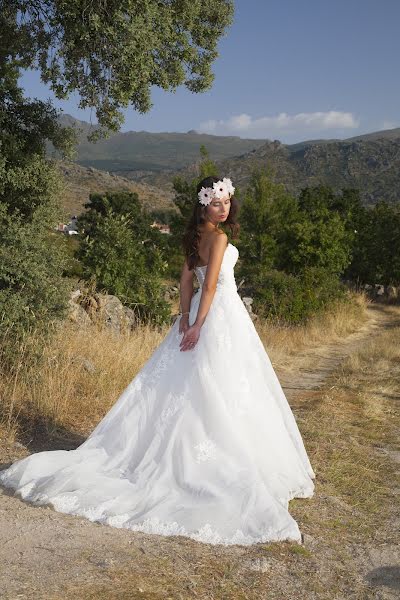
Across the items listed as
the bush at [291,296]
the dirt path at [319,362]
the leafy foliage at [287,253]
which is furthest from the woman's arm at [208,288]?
the leafy foliage at [287,253]

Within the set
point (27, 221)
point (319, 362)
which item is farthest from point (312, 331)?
point (27, 221)

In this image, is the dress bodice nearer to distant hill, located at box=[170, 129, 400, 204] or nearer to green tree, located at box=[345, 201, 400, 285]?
green tree, located at box=[345, 201, 400, 285]

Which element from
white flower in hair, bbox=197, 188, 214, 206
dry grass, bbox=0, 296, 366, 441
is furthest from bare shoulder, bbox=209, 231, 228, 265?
dry grass, bbox=0, 296, 366, 441

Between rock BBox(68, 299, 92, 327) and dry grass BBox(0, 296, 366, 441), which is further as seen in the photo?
rock BBox(68, 299, 92, 327)

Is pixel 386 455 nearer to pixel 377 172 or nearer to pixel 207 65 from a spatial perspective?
pixel 207 65

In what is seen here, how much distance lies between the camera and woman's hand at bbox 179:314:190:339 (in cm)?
512

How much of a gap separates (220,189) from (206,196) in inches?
4.8

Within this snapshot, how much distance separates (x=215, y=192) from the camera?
5.06 m

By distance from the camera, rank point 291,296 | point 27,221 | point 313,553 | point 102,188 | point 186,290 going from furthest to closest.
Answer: point 102,188 < point 291,296 < point 27,221 < point 186,290 < point 313,553

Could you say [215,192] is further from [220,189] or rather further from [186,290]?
[186,290]

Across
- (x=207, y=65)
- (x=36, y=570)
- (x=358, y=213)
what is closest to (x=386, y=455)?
(x=36, y=570)

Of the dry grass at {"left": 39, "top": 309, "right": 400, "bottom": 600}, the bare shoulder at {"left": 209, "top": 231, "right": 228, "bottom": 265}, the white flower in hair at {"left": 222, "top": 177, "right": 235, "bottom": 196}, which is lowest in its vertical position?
→ the dry grass at {"left": 39, "top": 309, "right": 400, "bottom": 600}

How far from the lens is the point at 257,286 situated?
18562mm

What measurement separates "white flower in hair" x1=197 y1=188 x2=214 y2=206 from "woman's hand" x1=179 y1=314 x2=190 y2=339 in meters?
0.91
